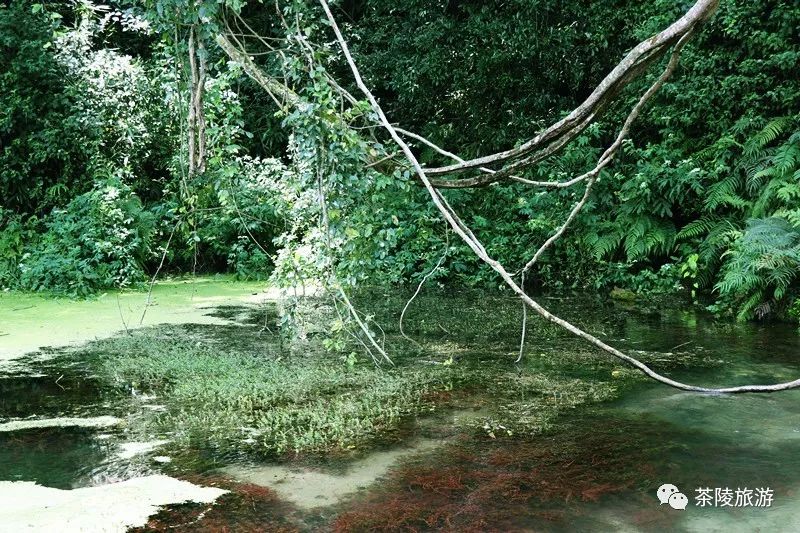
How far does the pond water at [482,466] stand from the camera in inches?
100.0

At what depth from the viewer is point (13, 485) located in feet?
9.23

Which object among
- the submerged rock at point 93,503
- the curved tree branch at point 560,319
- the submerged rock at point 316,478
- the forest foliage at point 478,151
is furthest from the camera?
the forest foliage at point 478,151

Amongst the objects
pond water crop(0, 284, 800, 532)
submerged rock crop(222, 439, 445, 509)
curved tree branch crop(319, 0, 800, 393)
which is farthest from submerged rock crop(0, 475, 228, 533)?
curved tree branch crop(319, 0, 800, 393)

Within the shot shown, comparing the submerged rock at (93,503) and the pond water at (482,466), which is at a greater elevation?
the pond water at (482,466)

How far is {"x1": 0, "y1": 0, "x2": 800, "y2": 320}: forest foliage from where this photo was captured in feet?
22.7

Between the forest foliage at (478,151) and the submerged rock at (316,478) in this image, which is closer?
the submerged rock at (316,478)

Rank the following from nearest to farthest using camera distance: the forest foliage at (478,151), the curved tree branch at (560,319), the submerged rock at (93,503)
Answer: the curved tree branch at (560,319), the submerged rock at (93,503), the forest foliage at (478,151)

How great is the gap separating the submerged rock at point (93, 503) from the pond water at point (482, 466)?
2.7 inches

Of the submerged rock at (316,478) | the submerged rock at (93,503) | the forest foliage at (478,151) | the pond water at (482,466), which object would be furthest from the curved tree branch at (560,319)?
the forest foliage at (478,151)

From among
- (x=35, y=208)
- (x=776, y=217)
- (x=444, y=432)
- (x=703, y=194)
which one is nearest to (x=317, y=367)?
(x=444, y=432)

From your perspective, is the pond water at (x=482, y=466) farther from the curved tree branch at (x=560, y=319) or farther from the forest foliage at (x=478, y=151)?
the forest foliage at (x=478, y=151)

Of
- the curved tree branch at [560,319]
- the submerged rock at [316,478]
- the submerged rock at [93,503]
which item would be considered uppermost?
the curved tree branch at [560,319]

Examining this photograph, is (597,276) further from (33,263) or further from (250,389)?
(33,263)

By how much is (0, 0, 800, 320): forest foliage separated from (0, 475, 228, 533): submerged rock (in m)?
2.75
